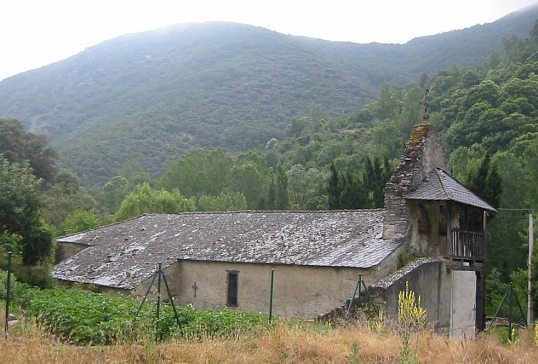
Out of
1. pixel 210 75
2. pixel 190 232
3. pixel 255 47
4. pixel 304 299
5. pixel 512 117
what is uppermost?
pixel 255 47

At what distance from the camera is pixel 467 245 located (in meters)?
23.4

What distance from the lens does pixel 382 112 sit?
310 ft

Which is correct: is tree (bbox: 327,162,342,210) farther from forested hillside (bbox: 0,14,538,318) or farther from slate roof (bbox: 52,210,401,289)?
slate roof (bbox: 52,210,401,289)

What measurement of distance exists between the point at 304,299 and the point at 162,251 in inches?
339

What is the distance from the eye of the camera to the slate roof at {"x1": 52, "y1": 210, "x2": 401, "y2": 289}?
21938 millimetres

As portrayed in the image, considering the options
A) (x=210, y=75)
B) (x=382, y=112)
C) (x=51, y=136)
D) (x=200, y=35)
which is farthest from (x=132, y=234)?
(x=200, y=35)

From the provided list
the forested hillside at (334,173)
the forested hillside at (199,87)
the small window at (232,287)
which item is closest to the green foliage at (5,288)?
the forested hillside at (334,173)

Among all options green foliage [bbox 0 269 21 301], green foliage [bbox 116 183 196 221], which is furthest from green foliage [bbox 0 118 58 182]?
green foliage [bbox 0 269 21 301]

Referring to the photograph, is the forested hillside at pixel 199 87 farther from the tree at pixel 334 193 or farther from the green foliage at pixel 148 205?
the tree at pixel 334 193

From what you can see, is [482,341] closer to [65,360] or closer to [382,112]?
[65,360]

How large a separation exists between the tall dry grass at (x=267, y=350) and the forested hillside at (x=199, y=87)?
7926 cm

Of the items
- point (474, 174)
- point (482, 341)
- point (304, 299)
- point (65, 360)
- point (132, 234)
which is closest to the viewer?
point (65, 360)

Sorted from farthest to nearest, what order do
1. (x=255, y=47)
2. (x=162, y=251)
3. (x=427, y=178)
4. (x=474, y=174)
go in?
(x=255, y=47) → (x=474, y=174) → (x=162, y=251) → (x=427, y=178)

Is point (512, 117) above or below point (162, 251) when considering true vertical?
above
